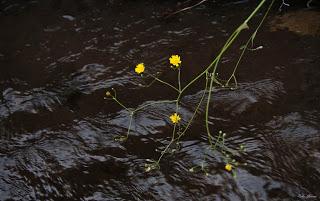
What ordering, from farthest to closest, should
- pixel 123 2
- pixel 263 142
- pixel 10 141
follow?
pixel 123 2
pixel 10 141
pixel 263 142

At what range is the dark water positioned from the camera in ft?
7.93

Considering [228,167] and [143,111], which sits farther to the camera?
[143,111]

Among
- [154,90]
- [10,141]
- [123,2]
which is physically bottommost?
[10,141]

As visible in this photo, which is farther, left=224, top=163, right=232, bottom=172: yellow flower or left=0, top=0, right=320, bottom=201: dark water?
left=0, top=0, right=320, bottom=201: dark water

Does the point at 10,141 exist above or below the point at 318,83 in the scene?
below

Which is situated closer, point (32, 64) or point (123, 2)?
point (32, 64)

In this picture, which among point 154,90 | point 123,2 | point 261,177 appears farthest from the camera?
point 123,2

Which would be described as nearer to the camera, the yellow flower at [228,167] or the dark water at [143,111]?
the yellow flower at [228,167]

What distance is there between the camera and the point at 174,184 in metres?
2.41

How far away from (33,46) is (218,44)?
1733 mm

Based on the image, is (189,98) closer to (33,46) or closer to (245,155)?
(245,155)

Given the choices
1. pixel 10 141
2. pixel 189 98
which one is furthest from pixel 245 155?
pixel 10 141

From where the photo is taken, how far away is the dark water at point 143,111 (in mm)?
2418

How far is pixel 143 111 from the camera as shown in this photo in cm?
297
